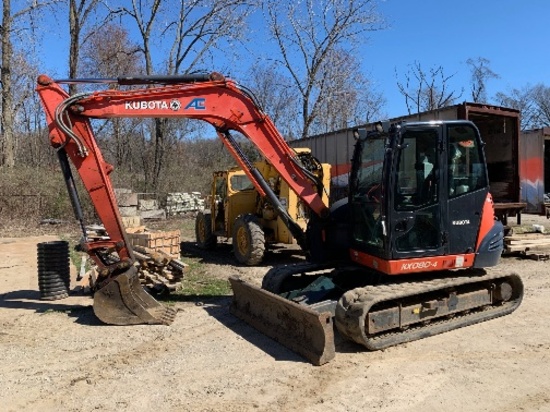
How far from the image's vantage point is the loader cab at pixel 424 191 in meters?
5.59

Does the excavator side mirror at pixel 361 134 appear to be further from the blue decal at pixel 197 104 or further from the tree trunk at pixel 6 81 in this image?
the tree trunk at pixel 6 81

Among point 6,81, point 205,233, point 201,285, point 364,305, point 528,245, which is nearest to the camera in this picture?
point 364,305

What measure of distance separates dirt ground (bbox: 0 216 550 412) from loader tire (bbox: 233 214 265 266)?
3.58 meters

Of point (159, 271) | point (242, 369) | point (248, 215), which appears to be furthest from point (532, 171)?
point (242, 369)

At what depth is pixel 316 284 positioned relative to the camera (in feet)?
20.8

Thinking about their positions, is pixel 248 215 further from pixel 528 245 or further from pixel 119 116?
pixel 528 245

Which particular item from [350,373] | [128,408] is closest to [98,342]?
[128,408]

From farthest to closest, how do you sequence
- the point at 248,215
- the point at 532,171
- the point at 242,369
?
the point at 532,171 → the point at 248,215 → the point at 242,369

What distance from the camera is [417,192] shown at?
5676mm

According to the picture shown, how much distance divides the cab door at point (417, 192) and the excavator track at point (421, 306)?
484 millimetres

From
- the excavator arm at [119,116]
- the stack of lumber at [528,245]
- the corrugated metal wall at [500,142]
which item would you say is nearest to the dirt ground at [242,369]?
the excavator arm at [119,116]

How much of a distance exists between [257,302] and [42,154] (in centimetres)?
2732

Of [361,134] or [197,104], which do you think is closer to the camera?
[361,134]

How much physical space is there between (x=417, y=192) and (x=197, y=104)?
9.84 feet
